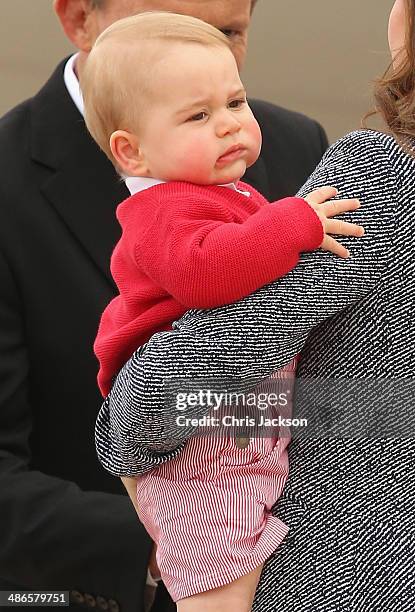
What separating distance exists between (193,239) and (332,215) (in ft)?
0.49

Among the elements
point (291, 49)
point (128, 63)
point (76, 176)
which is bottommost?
point (291, 49)

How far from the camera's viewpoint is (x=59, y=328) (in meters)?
2.04

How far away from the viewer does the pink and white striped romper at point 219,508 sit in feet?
3.94

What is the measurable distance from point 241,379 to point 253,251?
13cm

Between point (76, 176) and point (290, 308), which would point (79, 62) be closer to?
point (76, 176)

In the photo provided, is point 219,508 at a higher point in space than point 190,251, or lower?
lower

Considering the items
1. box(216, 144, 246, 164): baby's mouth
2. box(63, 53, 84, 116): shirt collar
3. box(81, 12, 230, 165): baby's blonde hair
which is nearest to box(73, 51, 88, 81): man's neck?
box(63, 53, 84, 116): shirt collar

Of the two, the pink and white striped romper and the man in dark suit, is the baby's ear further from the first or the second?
the man in dark suit

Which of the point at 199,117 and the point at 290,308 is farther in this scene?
the point at 199,117

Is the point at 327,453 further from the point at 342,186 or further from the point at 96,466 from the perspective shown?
the point at 96,466

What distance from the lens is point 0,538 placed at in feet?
6.34

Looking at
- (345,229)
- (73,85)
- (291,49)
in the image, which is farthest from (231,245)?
(291,49)

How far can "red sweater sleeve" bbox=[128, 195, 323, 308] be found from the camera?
114 centimetres

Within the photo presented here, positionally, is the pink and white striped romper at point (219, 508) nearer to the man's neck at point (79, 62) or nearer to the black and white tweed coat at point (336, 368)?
the black and white tweed coat at point (336, 368)
